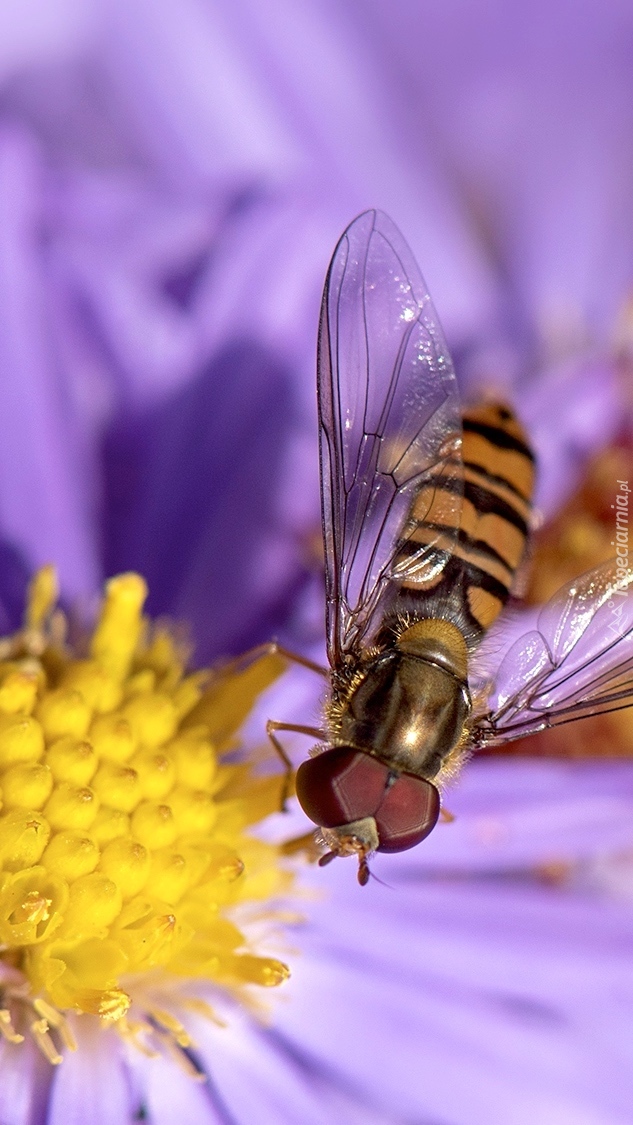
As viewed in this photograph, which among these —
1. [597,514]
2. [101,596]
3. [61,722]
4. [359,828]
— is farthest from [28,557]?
[597,514]

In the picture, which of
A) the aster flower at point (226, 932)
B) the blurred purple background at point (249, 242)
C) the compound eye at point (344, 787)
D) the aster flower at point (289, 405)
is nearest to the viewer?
the compound eye at point (344, 787)

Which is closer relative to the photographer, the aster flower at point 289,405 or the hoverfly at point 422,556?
the hoverfly at point 422,556

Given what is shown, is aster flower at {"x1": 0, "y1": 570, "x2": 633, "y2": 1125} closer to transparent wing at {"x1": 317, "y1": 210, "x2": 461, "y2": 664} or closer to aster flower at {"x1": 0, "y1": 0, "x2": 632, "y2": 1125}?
aster flower at {"x1": 0, "y1": 0, "x2": 632, "y2": 1125}

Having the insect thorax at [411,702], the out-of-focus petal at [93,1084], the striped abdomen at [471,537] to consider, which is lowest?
the out-of-focus petal at [93,1084]

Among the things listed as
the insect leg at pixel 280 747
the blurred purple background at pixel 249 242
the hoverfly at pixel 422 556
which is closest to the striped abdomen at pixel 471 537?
the hoverfly at pixel 422 556

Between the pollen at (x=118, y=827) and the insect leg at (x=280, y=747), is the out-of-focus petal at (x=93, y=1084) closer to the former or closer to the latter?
the pollen at (x=118, y=827)

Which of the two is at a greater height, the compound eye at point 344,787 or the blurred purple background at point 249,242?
the blurred purple background at point 249,242

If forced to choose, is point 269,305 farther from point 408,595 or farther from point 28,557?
point 408,595
